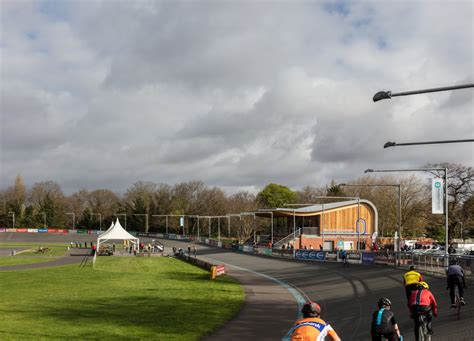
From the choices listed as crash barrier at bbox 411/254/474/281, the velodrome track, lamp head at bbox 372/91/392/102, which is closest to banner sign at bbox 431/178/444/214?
crash barrier at bbox 411/254/474/281

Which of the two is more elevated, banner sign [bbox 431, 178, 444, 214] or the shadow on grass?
banner sign [bbox 431, 178, 444, 214]

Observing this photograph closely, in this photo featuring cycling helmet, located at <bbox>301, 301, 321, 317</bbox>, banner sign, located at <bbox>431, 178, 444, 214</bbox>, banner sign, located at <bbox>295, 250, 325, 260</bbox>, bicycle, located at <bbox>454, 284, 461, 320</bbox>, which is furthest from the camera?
banner sign, located at <bbox>295, 250, 325, 260</bbox>

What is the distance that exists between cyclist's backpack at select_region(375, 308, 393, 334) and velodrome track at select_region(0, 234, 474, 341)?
5.11 metres

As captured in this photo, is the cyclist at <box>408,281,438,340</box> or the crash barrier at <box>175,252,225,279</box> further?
the crash barrier at <box>175,252,225,279</box>

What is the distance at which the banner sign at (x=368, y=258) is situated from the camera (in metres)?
44.1

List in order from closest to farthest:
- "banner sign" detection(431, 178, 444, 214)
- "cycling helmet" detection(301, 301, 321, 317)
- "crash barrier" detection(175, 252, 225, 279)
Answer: "cycling helmet" detection(301, 301, 321, 317)
"banner sign" detection(431, 178, 444, 214)
"crash barrier" detection(175, 252, 225, 279)

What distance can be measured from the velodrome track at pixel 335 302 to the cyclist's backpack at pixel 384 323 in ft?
16.8

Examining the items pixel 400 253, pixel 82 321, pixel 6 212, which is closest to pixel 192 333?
pixel 82 321

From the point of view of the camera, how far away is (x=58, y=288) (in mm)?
30438

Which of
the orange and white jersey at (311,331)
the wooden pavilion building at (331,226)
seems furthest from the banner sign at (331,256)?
the orange and white jersey at (311,331)

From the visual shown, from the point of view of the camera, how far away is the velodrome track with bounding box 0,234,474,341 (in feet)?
51.8

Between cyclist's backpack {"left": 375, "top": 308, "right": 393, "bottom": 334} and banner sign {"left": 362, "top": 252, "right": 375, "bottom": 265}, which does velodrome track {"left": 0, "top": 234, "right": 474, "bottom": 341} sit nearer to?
banner sign {"left": 362, "top": 252, "right": 375, "bottom": 265}

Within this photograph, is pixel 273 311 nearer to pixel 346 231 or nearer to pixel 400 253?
pixel 400 253

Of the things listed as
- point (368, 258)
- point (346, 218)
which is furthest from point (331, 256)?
point (346, 218)
